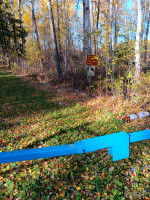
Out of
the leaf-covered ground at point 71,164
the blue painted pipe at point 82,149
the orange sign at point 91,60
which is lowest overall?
the leaf-covered ground at point 71,164

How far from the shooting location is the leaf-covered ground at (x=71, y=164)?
7.35 ft

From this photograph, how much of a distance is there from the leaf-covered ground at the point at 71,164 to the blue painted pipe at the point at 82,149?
42.9 inches

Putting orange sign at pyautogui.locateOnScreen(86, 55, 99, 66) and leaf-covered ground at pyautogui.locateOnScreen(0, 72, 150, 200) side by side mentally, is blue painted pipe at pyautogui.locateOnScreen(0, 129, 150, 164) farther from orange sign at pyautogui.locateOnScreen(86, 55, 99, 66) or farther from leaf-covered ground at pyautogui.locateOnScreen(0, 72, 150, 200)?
Result: orange sign at pyautogui.locateOnScreen(86, 55, 99, 66)

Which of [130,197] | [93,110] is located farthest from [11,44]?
[130,197]

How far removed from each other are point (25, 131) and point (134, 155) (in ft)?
11.1

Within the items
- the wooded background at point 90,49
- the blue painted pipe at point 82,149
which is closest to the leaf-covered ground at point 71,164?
the blue painted pipe at point 82,149

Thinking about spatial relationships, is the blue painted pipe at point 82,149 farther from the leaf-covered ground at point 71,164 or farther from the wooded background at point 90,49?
the wooded background at point 90,49

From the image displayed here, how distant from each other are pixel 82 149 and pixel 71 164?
5.04 ft

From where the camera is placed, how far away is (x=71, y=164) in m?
2.83

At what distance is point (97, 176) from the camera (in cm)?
252

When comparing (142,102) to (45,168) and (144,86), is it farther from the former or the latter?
(45,168)

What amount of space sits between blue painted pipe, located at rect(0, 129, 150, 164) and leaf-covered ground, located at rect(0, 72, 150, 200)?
3.58 feet

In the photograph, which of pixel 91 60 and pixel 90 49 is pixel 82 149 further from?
pixel 90 49

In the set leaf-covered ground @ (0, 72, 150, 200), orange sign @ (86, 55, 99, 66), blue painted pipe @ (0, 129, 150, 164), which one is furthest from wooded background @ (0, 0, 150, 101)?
blue painted pipe @ (0, 129, 150, 164)
